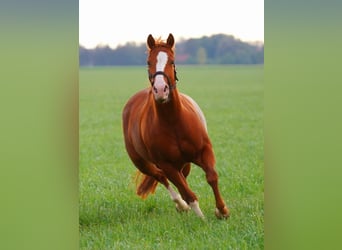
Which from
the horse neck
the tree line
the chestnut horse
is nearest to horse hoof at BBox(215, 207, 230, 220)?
the chestnut horse

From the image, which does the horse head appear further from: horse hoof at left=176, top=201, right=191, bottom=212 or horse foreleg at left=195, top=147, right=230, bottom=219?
horse hoof at left=176, top=201, right=191, bottom=212

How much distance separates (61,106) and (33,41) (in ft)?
1.05

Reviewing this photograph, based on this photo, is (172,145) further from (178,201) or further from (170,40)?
(170,40)

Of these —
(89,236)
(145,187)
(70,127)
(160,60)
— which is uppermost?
(160,60)

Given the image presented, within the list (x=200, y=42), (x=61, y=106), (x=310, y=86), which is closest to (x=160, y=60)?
(x=200, y=42)

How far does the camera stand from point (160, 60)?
119 inches

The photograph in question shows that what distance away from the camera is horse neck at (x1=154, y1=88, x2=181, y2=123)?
10.1 ft

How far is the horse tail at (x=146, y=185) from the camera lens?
3.22 meters

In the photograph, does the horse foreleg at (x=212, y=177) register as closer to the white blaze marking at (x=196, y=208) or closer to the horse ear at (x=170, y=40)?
the white blaze marking at (x=196, y=208)

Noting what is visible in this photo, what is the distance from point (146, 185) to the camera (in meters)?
3.23

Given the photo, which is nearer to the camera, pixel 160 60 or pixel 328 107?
pixel 160 60

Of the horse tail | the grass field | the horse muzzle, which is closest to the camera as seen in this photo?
the horse muzzle

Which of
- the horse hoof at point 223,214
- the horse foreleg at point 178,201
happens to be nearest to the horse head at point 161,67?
the horse foreleg at point 178,201

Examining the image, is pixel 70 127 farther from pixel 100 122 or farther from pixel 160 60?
pixel 160 60
